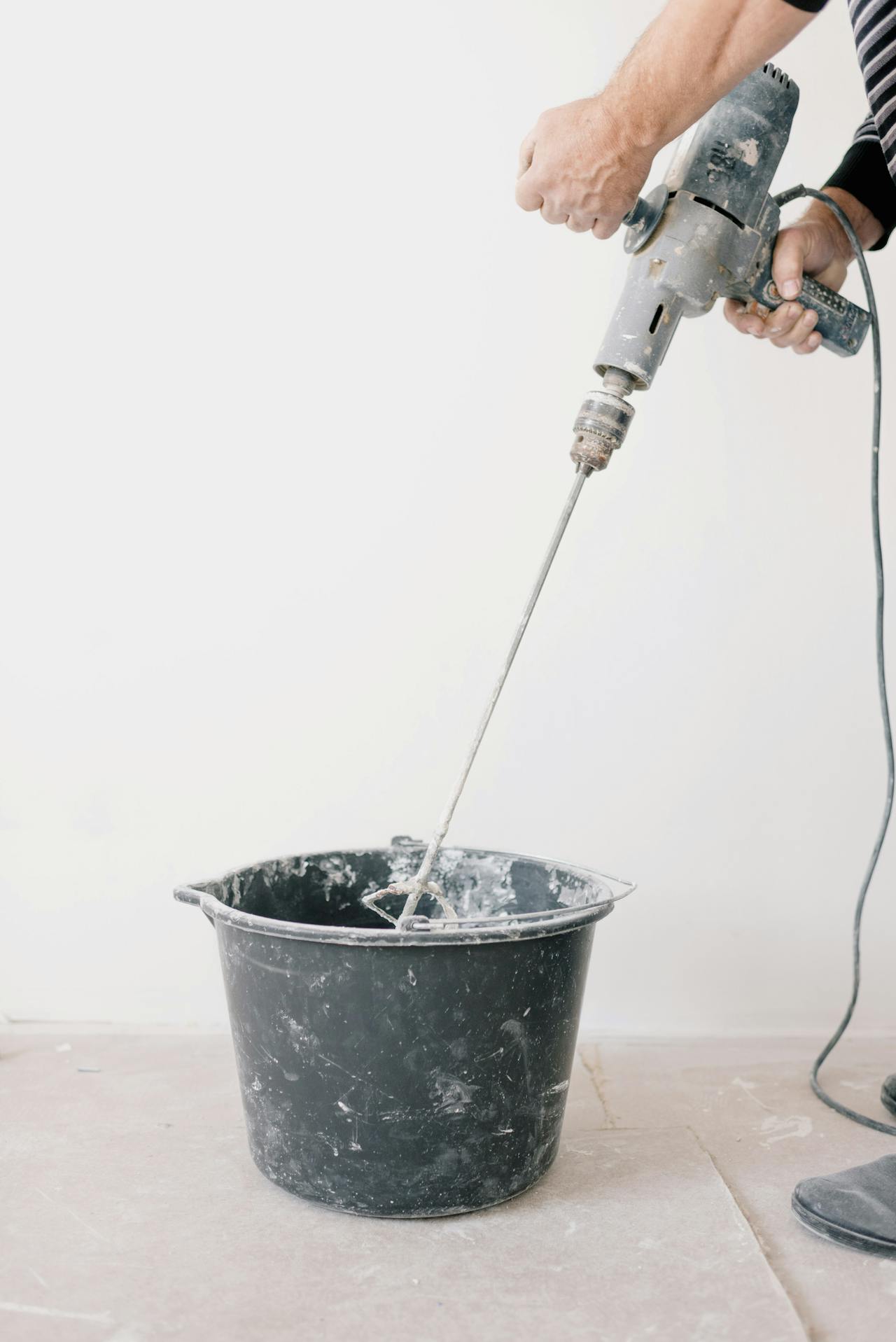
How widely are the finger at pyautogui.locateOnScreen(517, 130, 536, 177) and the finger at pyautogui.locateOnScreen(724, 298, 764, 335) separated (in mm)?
347

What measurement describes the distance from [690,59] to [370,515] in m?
0.84

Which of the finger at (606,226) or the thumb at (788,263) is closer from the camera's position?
the finger at (606,226)

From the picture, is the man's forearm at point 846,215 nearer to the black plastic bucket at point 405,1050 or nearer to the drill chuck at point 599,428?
the drill chuck at point 599,428

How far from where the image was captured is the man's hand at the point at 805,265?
124 cm

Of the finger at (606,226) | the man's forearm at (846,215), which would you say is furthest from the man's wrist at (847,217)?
the finger at (606,226)

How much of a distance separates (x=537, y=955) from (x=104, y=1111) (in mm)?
656

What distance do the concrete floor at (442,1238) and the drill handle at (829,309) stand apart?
1.01 m

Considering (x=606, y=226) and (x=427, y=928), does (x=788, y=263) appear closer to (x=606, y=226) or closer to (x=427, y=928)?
(x=606, y=226)

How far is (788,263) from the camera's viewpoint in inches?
48.6

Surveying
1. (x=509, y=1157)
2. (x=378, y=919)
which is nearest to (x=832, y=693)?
(x=378, y=919)

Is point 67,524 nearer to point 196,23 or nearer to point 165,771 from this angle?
point 165,771

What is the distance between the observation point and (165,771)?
163cm

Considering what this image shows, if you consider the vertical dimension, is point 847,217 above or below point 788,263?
above

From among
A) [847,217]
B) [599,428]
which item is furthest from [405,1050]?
[847,217]
